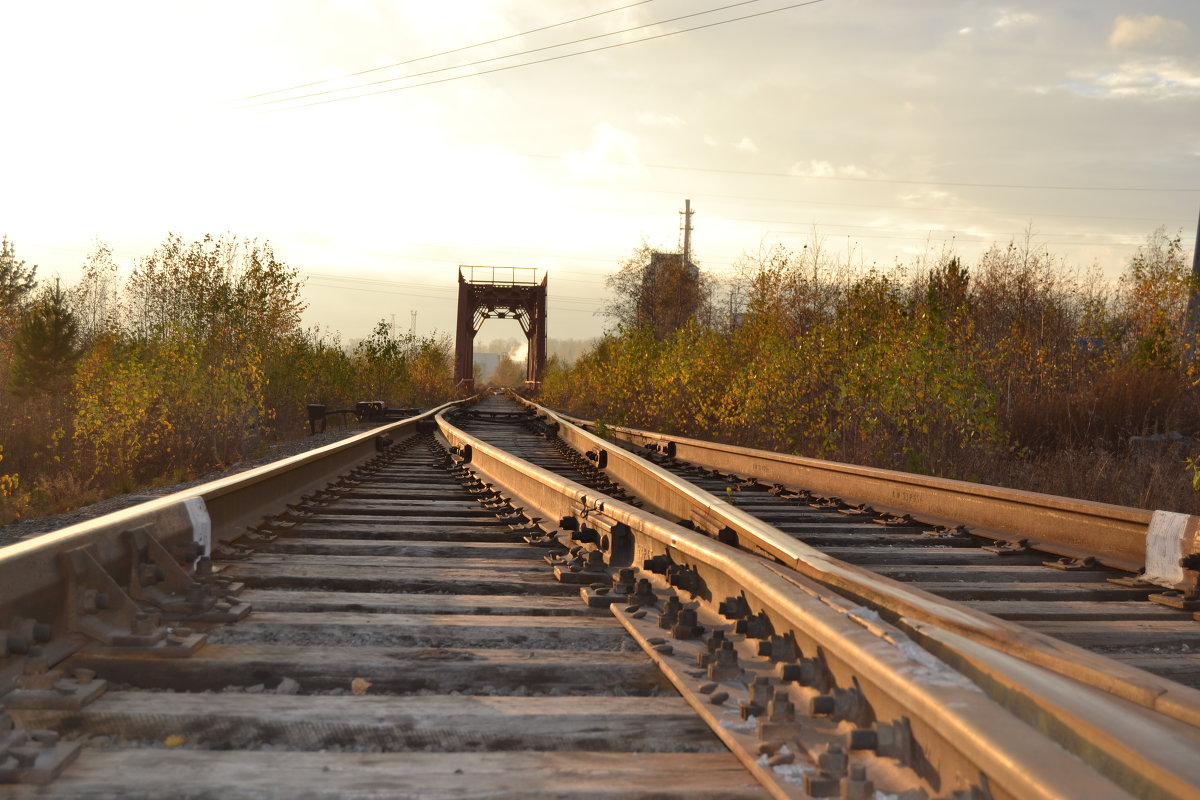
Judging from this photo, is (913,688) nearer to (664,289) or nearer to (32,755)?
(32,755)

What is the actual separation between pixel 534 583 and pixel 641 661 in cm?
107

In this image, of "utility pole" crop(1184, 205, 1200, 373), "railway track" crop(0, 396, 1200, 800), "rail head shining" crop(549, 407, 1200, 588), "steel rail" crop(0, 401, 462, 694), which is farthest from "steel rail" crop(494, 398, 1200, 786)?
"utility pole" crop(1184, 205, 1200, 373)

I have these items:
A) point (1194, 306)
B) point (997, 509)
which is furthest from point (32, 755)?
point (1194, 306)

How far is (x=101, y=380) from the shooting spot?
49.0 feet

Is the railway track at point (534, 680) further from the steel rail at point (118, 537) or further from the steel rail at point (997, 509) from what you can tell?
the steel rail at point (997, 509)

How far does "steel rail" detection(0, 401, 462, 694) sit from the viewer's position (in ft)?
7.19

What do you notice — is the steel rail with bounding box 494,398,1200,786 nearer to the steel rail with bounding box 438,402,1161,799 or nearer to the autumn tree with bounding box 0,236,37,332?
the steel rail with bounding box 438,402,1161,799

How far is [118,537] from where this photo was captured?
8.96 ft

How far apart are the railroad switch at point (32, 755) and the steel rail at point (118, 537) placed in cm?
31

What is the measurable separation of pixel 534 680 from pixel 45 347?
4375cm

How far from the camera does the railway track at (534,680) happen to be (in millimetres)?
1520

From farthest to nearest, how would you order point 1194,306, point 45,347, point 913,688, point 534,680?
point 45,347 < point 1194,306 < point 534,680 < point 913,688

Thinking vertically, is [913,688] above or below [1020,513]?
above

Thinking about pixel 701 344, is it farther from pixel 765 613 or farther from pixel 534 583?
pixel 765 613
